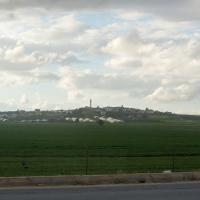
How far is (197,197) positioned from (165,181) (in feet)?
14.3

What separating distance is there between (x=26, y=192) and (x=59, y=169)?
1092 cm

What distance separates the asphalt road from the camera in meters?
15.4

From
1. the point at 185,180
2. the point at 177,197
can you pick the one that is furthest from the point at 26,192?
the point at 185,180

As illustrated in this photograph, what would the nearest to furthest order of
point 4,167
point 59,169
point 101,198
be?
point 101,198, point 59,169, point 4,167

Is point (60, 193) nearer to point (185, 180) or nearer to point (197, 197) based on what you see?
point (197, 197)

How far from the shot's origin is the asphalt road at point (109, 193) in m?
15.4

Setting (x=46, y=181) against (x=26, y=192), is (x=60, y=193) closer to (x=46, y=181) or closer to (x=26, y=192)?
(x=26, y=192)

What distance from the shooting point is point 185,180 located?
804 inches

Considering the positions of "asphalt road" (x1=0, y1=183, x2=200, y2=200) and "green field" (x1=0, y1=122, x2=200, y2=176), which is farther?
"green field" (x1=0, y1=122, x2=200, y2=176)

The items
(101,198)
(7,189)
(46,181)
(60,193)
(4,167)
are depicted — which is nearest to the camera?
(101,198)

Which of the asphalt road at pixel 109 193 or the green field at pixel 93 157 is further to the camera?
the green field at pixel 93 157

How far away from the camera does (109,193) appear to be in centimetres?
1644

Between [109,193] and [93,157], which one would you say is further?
[93,157]

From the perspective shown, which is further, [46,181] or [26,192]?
[46,181]
